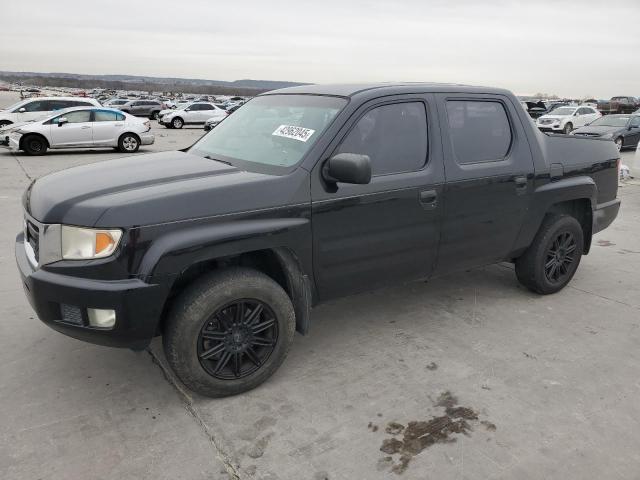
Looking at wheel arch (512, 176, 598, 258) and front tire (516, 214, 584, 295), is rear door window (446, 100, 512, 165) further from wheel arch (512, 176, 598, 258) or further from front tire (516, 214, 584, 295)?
front tire (516, 214, 584, 295)

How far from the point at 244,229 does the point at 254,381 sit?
0.93m

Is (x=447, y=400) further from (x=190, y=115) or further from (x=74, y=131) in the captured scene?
(x=190, y=115)

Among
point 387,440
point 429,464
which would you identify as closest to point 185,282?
point 387,440

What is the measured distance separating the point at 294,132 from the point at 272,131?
0.24m

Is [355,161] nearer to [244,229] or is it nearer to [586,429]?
[244,229]

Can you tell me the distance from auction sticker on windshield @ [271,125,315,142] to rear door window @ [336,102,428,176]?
9.4 inches

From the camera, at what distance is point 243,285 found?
2941 millimetres

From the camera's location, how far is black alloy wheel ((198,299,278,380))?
2.97m

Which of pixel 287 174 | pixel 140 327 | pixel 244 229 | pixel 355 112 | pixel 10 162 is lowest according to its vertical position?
pixel 10 162

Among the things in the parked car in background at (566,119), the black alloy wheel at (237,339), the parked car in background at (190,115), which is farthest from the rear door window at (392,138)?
the parked car in background at (190,115)

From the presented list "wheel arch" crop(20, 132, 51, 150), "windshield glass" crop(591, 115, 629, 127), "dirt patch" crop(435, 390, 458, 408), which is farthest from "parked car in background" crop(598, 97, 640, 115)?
"dirt patch" crop(435, 390, 458, 408)

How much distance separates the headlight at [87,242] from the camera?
2643 mm

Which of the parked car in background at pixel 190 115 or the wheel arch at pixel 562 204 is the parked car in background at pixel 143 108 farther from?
the wheel arch at pixel 562 204

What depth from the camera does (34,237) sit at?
302 cm
